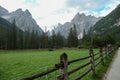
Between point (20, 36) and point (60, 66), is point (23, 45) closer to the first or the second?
point (20, 36)

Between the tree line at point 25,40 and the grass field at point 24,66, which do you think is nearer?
the grass field at point 24,66

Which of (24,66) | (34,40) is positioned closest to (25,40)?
(34,40)

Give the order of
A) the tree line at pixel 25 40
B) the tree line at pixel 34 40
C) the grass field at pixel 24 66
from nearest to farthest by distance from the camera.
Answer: the grass field at pixel 24 66 < the tree line at pixel 34 40 < the tree line at pixel 25 40

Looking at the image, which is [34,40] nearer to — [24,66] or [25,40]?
[25,40]

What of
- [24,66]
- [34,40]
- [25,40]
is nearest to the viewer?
[24,66]

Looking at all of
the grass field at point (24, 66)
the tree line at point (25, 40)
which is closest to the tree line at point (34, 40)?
the tree line at point (25, 40)

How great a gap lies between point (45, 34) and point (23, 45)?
15.9 meters

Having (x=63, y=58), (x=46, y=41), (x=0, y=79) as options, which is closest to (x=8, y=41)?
(x=46, y=41)

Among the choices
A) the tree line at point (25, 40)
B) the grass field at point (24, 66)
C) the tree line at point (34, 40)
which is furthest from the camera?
the tree line at point (25, 40)

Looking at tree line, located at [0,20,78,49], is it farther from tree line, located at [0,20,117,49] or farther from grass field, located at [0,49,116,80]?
grass field, located at [0,49,116,80]

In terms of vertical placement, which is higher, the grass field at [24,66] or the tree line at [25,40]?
the tree line at [25,40]

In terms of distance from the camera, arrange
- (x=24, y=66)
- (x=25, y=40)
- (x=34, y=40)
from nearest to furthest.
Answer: (x=24, y=66) < (x=25, y=40) < (x=34, y=40)

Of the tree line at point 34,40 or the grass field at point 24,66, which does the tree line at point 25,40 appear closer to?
the tree line at point 34,40

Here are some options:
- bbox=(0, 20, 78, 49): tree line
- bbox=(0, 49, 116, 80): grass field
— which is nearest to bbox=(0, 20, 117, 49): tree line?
bbox=(0, 20, 78, 49): tree line
